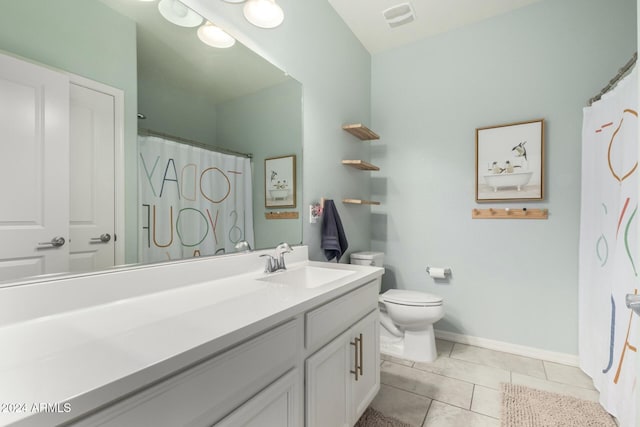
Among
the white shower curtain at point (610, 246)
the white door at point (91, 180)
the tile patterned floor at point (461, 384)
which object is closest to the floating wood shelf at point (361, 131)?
the white shower curtain at point (610, 246)

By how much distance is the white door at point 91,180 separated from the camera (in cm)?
90

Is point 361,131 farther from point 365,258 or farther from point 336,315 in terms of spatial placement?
point 336,315

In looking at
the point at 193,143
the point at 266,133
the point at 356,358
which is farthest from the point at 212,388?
the point at 266,133

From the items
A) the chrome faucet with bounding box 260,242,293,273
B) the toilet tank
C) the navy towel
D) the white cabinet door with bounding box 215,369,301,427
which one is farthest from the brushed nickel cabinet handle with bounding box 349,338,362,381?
the toilet tank

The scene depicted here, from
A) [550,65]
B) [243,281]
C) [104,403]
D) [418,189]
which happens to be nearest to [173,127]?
[243,281]

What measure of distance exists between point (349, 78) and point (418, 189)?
115cm

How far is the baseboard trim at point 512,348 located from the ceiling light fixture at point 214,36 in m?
2.67

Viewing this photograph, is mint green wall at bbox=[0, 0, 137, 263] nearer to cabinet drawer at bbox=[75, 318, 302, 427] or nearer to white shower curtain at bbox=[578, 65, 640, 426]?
cabinet drawer at bbox=[75, 318, 302, 427]

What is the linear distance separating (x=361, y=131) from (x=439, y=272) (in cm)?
137

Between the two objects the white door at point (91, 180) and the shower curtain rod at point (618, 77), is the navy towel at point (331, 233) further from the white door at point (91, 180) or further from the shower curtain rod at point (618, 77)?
the shower curtain rod at point (618, 77)

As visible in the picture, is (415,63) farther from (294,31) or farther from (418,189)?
(294,31)

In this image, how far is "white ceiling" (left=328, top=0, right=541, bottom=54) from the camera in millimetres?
2250

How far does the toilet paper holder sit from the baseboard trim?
51cm

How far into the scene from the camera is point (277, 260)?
159 cm
